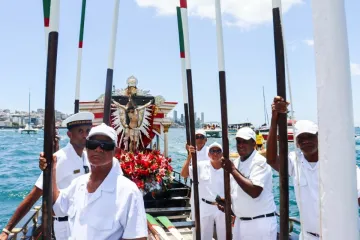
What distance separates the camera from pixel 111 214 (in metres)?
2.13

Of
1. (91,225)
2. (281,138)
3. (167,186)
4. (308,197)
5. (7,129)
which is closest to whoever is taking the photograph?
(91,225)

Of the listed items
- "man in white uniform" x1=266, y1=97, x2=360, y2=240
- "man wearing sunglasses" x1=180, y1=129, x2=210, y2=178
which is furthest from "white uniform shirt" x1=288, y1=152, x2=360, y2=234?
"man wearing sunglasses" x1=180, y1=129, x2=210, y2=178

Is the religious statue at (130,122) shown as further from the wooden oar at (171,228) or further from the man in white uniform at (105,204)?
the man in white uniform at (105,204)

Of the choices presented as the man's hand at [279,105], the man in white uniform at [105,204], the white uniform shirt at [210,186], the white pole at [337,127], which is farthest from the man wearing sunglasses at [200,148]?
the white pole at [337,127]

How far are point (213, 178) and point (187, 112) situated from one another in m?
1.17

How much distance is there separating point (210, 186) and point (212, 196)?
163mm

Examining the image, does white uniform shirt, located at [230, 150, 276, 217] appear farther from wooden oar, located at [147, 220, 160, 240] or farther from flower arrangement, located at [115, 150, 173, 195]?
flower arrangement, located at [115, 150, 173, 195]

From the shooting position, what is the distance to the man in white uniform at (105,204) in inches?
83.7

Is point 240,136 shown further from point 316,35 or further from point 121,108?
point 121,108

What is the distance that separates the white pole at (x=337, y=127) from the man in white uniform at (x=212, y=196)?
3998 millimetres

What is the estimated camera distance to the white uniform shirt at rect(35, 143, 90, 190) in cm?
357

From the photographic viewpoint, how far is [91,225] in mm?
A: 2141

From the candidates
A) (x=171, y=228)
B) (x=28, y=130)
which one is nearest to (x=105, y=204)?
(x=171, y=228)

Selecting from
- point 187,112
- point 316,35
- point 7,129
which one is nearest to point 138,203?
point 316,35
